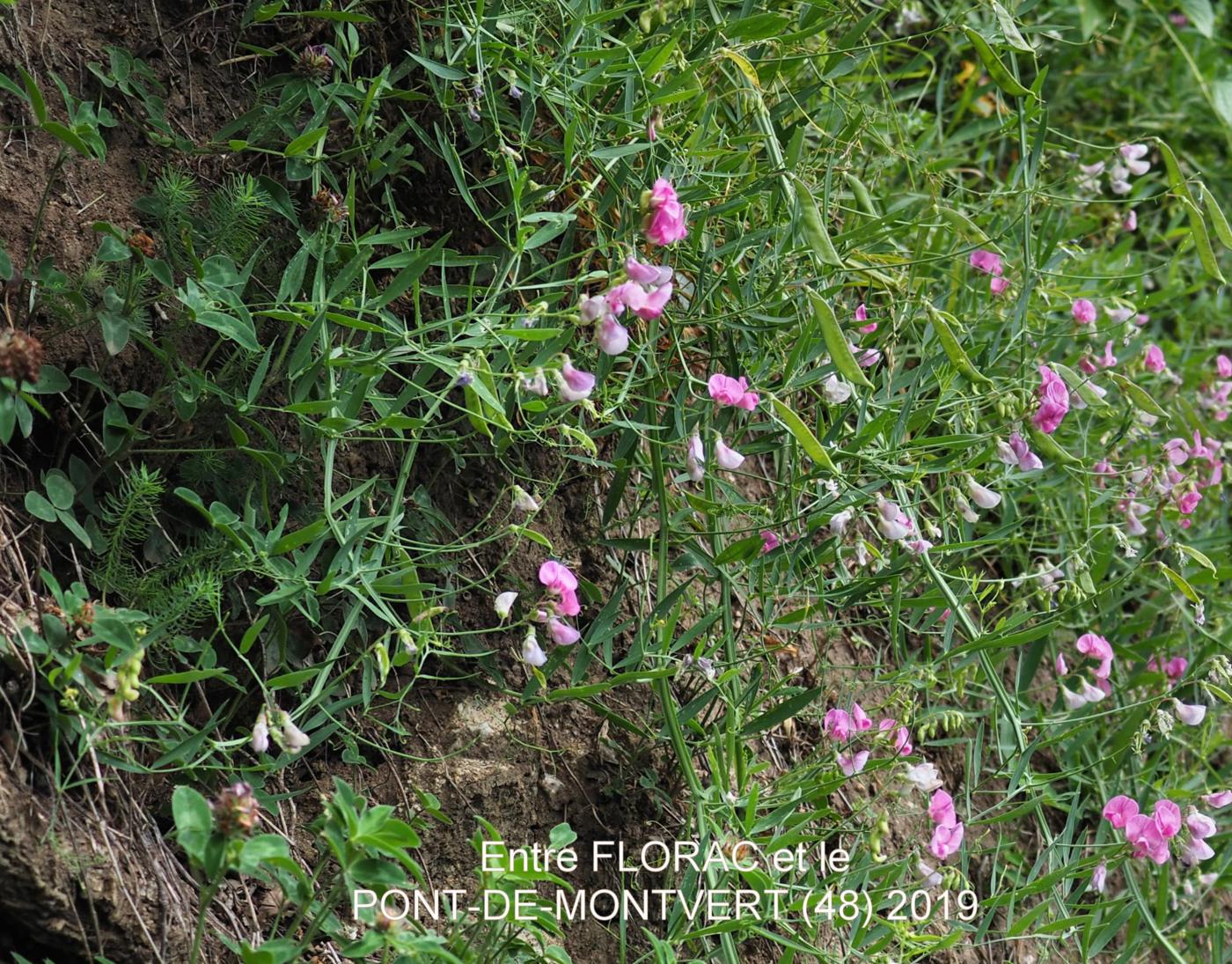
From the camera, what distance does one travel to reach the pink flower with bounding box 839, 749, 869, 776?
1443mm

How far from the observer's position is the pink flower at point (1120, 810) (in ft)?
5.16

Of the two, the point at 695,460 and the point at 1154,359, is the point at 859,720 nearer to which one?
the point at 695,460

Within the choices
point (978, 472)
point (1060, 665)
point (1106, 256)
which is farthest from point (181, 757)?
point (1106, 256)

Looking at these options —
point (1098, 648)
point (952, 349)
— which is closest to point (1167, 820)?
point (1098, 648)

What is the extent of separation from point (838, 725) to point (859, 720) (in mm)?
36

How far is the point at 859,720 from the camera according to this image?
1498mm

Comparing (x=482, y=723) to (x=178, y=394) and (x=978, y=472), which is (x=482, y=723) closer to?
(x=178, y=394)

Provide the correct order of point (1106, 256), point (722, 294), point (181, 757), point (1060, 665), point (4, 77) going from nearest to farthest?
point (181, 757)
point (4, 77)
point (722, 294)
point (1060, 665)
point (1106, 256)

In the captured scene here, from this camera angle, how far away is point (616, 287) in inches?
48.2

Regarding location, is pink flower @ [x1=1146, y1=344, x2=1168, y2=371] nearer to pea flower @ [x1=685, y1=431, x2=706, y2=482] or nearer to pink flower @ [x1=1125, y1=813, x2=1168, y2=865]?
pink flower @ [x1=1125, y1=813, x2=1168, y2=865]

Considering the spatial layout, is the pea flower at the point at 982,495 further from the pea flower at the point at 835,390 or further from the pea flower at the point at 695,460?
the pea flower at the point at 695,460

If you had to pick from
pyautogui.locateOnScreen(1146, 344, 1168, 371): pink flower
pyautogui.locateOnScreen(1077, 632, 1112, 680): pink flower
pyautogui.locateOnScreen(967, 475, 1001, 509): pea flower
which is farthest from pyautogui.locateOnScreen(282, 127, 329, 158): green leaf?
pyautogui.locateOnScreen(1146, 344, 1168, 371): pink flower

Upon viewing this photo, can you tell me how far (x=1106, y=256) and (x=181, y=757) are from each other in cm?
182

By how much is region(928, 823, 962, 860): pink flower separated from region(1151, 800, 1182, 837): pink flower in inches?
10.7
